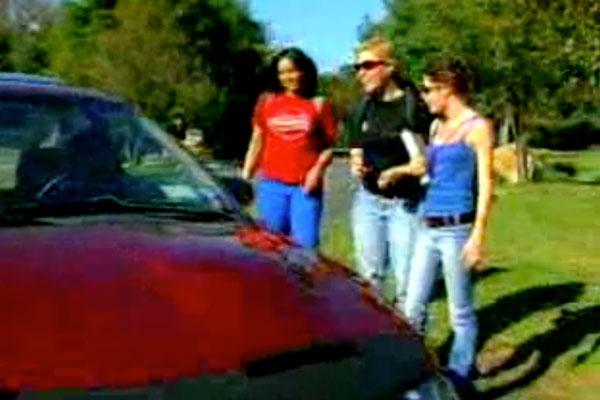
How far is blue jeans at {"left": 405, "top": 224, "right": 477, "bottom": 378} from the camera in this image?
8.03 m

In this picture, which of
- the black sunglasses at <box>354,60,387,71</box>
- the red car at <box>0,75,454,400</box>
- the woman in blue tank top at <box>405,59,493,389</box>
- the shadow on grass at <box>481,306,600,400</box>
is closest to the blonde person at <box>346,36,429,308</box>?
the black sunglasses at <box>354,60,387,71</box>

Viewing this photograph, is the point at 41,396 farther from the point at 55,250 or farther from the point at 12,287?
the point at 55,250

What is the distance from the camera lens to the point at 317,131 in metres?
9.27

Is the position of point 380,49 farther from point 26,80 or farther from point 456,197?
point 26,80

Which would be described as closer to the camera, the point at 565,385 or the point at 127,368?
the point at 127,368

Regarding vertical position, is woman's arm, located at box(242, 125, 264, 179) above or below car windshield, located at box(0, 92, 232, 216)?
below

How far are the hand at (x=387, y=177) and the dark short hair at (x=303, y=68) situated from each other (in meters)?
0.85

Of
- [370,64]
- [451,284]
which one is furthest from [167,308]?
[370,64]

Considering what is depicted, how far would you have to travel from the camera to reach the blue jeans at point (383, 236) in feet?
28.9

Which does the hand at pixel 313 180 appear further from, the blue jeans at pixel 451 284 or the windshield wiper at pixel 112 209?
the windshield wiper at pixel 112 209

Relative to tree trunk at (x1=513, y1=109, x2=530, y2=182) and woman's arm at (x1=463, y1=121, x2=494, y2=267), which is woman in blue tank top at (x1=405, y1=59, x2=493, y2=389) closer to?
woman's arm at (x1=463, y1=121, x2=494, y2=267)

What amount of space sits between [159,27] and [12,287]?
51.4m

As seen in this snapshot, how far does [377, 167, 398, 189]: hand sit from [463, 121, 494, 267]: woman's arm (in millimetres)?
780

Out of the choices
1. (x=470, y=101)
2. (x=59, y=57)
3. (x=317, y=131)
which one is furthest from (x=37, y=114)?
(x=59, y=57)
